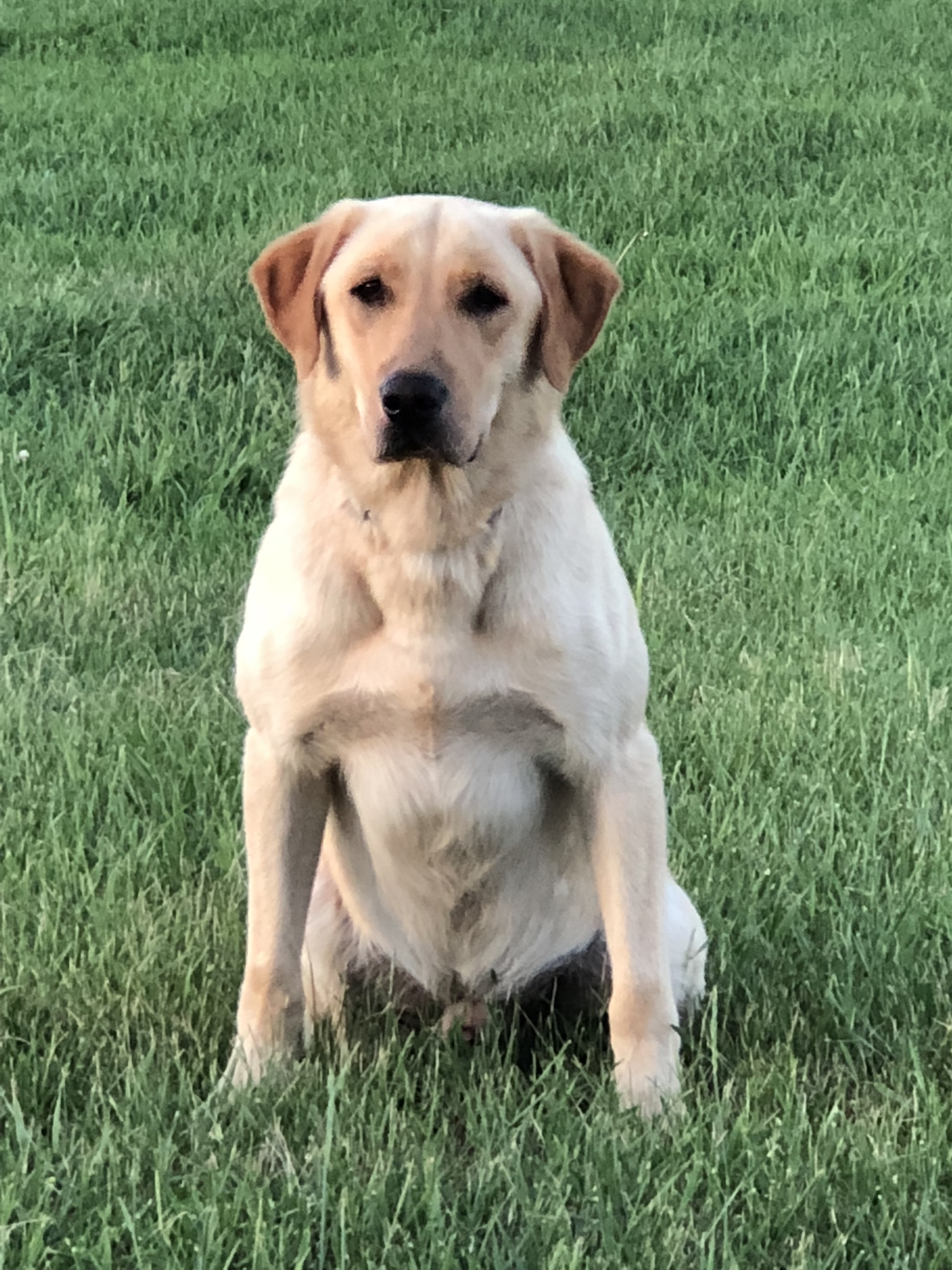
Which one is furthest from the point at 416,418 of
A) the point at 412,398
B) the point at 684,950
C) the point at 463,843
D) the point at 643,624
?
the point at 643,624

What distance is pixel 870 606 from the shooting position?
163 inches

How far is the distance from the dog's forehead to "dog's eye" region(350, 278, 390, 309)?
0.04 metres

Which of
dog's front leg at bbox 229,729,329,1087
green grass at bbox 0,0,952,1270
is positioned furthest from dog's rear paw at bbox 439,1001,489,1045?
dog's front leg at bbox 229,729,329,1087

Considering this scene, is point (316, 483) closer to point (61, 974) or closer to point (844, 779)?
point (61, 974)

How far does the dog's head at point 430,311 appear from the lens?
229cm

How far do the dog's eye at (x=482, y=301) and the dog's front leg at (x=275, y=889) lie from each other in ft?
2.46

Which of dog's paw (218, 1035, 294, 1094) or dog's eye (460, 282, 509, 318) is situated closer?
dog's paw (218, 1035, 294, 1094)

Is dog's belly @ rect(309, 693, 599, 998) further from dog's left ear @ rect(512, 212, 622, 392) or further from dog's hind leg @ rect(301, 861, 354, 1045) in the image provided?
dog's left ear @ rect(512, 212, 622, 392)

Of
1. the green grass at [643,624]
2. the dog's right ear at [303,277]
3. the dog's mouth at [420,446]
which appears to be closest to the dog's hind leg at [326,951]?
the green grass at [643,624]

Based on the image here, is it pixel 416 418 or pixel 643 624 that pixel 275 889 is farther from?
pixel 643 624

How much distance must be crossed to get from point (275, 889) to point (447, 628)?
518 mm

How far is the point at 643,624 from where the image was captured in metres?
4.05

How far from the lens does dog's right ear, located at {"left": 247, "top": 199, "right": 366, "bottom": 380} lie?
2.43 metres

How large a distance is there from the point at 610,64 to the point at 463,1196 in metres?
8.75
